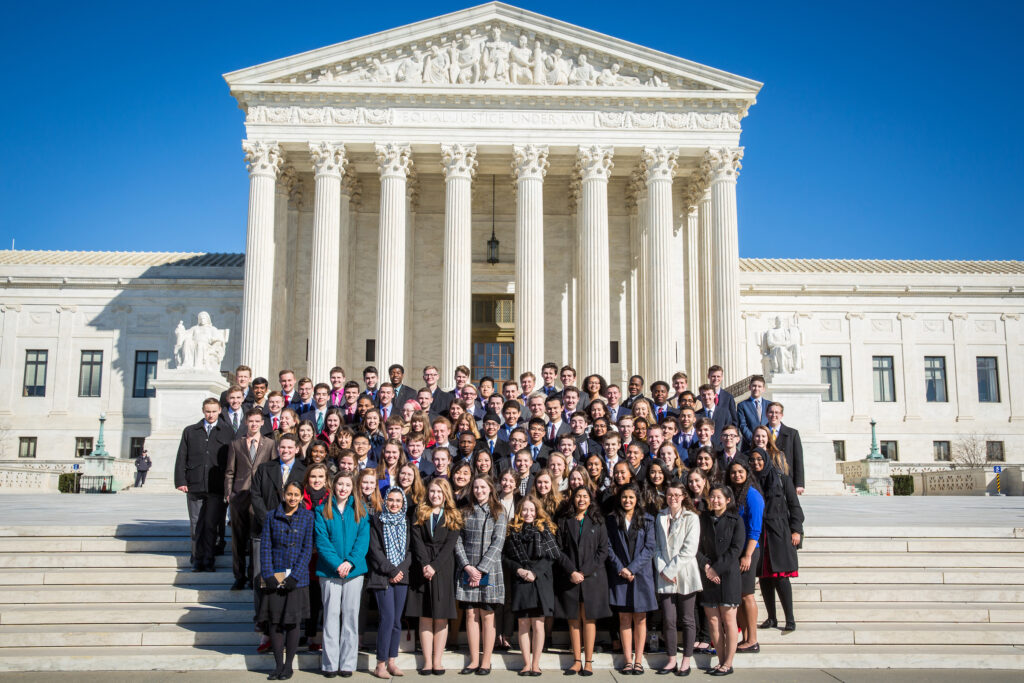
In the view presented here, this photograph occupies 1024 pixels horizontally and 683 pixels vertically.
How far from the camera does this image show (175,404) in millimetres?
27203

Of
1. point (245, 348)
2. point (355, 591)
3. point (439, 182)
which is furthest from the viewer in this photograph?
point (439, 182)

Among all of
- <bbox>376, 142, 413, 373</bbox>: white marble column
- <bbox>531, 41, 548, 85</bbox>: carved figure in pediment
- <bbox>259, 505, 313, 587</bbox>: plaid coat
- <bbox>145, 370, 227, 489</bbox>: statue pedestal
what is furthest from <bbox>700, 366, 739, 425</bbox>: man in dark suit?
<bbox>531, 41, 548, 85</bbox>: carved figure in pediment

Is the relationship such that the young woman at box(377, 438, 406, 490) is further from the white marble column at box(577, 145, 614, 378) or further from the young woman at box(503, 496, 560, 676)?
the white marble column at box(577, 145, 614, 378)

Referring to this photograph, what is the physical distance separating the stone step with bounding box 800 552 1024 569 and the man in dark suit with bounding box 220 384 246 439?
851cm

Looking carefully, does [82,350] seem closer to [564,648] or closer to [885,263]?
[564,648]

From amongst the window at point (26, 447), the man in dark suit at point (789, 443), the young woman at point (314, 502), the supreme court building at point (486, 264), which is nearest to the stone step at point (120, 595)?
the young woman at point (314, 502)

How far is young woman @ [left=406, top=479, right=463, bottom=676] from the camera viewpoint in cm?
974

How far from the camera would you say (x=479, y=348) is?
3797 centimetres

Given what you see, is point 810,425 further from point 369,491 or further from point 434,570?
point 369,491

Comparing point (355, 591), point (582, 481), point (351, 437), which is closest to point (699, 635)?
point (582, 481)

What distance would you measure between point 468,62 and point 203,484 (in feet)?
80.2

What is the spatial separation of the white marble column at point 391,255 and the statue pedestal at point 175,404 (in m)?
5.96

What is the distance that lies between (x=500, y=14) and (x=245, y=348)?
621 inches

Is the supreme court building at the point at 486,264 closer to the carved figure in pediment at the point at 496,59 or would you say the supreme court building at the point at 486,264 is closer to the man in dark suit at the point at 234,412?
the carved figure in pediment at the point at 496,59
